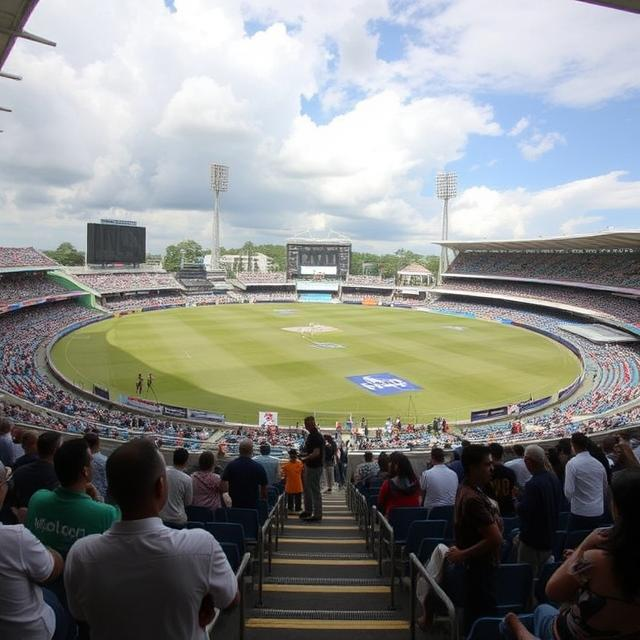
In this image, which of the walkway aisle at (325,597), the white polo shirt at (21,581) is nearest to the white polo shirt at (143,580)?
the white polo shirt at (21,581)

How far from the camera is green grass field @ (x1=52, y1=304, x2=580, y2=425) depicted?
90.3ft

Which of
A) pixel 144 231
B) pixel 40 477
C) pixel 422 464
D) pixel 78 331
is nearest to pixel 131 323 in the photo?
pixel 78 331

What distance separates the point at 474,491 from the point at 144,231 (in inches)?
3057

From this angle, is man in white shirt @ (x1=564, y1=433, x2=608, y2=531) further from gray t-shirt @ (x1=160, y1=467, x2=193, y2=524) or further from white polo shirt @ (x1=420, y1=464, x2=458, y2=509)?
gray t-shirt @ (x1=160, y1=467, x2=193, y2=524)

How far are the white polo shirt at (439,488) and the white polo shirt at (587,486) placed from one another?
1.17 meters

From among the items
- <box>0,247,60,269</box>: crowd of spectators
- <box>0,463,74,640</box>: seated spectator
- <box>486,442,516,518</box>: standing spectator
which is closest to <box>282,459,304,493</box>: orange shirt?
<box>486,442,516,518</box>: standing spectator

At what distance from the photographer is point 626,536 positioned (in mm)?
2137

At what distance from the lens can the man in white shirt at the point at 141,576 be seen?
2.00m

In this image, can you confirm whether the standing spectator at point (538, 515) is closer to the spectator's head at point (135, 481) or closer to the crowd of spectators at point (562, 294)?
the spectator's head at point (135, 481)

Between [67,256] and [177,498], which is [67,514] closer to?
[177,498]

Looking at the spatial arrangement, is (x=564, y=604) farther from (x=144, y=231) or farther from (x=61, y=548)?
(x=144, y=231)

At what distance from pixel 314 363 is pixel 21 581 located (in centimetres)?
3408

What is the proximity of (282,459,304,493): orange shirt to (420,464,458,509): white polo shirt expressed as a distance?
379cm

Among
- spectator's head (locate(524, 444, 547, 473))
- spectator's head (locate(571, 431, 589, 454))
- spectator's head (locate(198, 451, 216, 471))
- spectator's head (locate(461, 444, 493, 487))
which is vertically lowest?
spectator's head (locate(198, 451, 216, 471))
